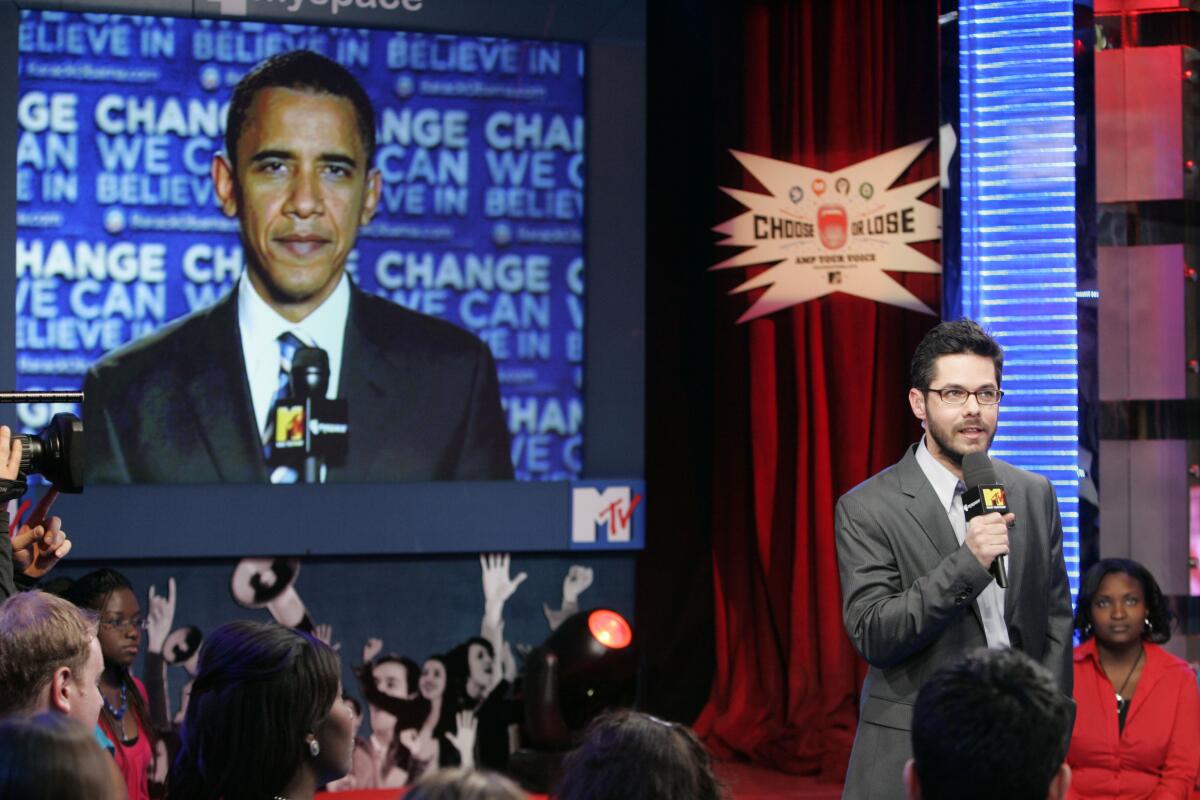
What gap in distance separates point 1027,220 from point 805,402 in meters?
1.36

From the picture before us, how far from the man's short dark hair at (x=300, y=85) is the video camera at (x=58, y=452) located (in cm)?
225

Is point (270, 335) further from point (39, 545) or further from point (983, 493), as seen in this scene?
point (983, 493)

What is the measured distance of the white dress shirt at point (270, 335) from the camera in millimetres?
4797

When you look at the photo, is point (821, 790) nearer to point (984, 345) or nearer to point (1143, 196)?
point (1143, 196)

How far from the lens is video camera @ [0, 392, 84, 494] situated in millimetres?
2693

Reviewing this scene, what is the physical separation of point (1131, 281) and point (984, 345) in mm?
2051

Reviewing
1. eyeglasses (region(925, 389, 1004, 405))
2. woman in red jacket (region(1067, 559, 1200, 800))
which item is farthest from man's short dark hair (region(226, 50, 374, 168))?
eyeglasses (region(925, 389, 1004, 405))

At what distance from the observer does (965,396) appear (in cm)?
238

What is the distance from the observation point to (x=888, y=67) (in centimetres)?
529

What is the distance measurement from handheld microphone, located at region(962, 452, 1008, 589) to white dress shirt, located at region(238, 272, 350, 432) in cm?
295

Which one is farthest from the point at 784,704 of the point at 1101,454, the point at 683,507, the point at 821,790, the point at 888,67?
the point at 888,67

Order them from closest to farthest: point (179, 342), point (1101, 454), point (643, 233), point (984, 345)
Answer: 1. point (984, 345)
2. point (1101, 454)
3. point (179, 342)
4. point (643, 233)

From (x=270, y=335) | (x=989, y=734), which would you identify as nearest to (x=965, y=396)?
(x=989, y=734)

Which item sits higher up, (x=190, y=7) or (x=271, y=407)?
(x=190, y=7)
